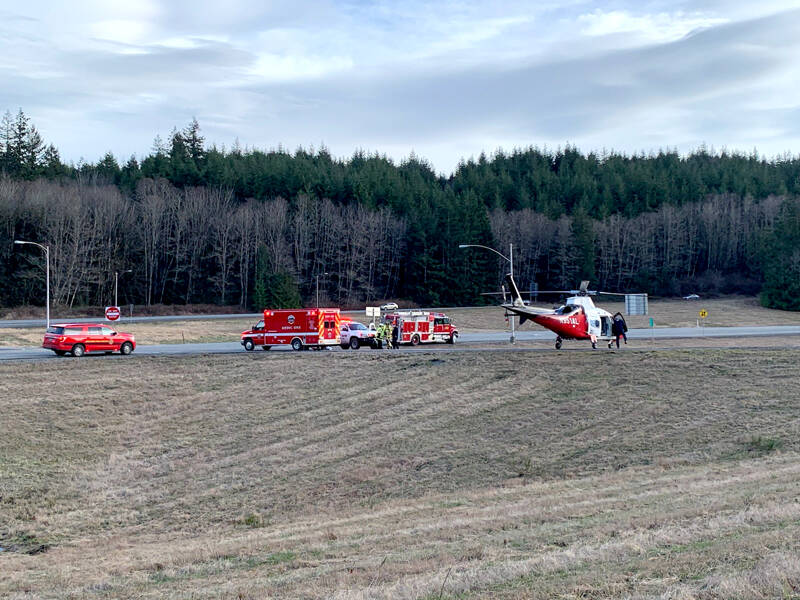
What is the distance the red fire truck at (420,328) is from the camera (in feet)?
166

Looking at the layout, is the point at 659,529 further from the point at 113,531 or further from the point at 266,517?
the point at 113,531

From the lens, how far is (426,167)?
182250 millimetres

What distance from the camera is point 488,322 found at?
84500 millimetres

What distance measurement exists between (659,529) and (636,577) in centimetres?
370

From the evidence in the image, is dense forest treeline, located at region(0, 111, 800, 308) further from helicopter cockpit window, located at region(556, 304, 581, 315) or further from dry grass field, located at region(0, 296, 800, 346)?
helicopter cockpit window, located at region(556, 304, 581, 315)

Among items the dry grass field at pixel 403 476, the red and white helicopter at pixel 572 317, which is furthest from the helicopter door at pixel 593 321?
the dry grass field at pixel 403 476

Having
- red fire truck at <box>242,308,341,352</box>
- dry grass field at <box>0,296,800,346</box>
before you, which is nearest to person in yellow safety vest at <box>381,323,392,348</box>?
red fire truck at <box>242,308,341,352</box>

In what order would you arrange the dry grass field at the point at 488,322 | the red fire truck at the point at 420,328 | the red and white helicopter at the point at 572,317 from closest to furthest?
the red and white helicopter at the point at 572,317, the red fire truck at the point at 420,328, the dry grass field at the point at 488,322

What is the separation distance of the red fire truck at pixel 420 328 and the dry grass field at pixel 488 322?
18.1 metres

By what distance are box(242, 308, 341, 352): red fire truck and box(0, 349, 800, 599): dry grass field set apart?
16.9ft

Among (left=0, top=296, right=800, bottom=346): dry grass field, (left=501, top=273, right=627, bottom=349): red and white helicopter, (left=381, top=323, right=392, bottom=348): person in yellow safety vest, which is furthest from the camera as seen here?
(left=0, top=296, right=800, bottom=346): dry grass field

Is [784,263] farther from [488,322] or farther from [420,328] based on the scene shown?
[420,328]

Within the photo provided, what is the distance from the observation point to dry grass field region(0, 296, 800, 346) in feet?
200

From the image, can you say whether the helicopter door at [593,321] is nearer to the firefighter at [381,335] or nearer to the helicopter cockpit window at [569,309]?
the helicopter cockpit window at [569,309]
